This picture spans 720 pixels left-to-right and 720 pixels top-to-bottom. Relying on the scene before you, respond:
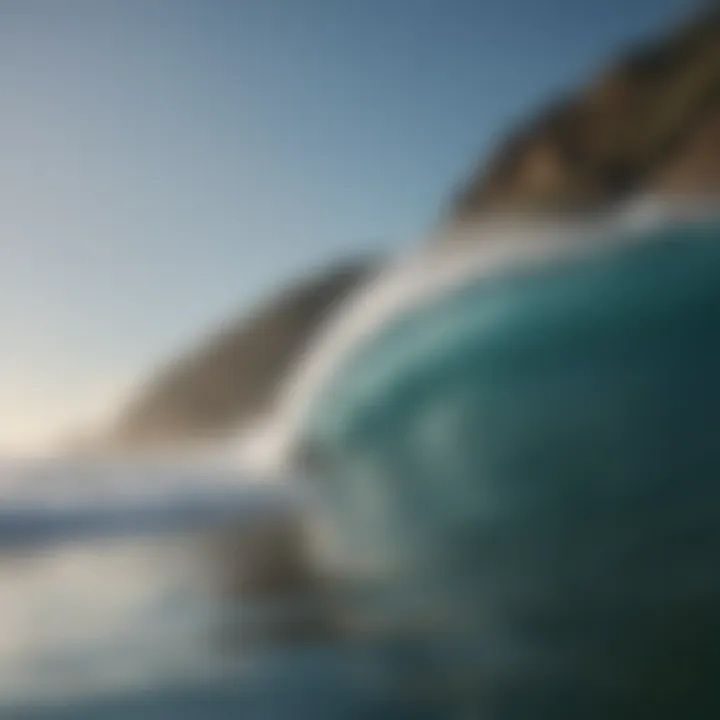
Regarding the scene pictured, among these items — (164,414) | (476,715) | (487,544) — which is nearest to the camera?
(476,715)

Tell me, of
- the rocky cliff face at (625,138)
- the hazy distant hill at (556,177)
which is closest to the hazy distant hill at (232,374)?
the hazy distant hill at (556,177)

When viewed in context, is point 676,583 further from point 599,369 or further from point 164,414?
point 164,414

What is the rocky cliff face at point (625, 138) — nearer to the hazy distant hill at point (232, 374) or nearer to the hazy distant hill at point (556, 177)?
the hazy distant hill at point (556, 177)

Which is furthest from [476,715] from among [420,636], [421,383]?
[421,383]

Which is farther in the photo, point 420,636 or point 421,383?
point 421,383

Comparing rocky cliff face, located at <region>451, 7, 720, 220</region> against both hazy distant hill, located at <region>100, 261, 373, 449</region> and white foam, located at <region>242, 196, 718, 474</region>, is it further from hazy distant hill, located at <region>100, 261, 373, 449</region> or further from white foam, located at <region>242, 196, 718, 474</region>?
hazy distant hill, located at <region>100, 261, 373, 449</region>

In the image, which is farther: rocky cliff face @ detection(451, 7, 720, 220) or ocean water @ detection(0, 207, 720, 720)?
rocky cliff face @ detection(451, 7, 720, 220)

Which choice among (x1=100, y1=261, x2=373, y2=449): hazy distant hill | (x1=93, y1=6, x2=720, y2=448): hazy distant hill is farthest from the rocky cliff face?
(x1=100, y1=261, x2=373, y2=449): hazy distant hill

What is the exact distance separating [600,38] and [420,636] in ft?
2.84

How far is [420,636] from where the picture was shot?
1163 millimetres

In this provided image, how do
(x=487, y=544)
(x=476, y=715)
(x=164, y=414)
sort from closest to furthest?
(x=476, y=715)
(x=487, y=544)
(x=164, y=414)

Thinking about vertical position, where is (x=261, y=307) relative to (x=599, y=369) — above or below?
above

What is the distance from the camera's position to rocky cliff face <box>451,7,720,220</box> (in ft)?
4.30

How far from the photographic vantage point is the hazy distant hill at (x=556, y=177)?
4.31 ft
